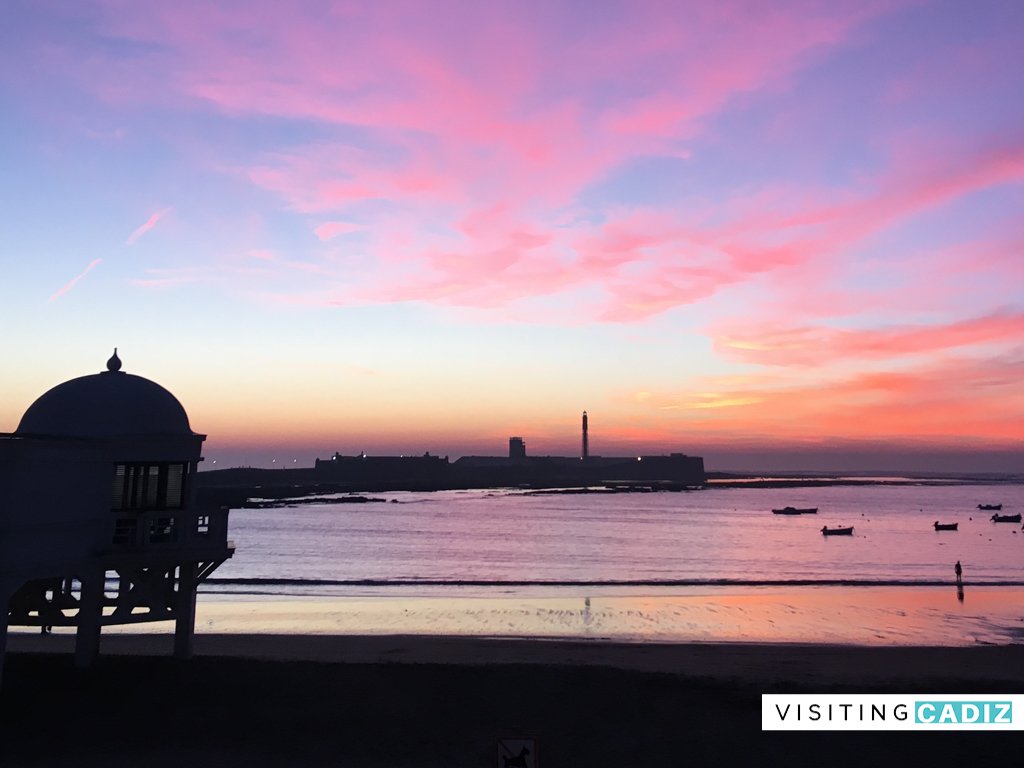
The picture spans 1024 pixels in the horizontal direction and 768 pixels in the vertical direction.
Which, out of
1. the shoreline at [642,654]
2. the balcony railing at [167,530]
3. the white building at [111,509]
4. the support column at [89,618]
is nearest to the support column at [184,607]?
the white building at [111,509]

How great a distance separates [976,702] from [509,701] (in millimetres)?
13331

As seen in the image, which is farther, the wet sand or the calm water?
the calm water

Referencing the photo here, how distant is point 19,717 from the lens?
657 inches

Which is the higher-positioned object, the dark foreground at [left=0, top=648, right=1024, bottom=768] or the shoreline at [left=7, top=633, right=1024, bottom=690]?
the dark foreground at [left=0, top=648, right=1024, bottom=768]

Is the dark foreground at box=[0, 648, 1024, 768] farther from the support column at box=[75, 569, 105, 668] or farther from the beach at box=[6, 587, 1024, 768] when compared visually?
the support column at box=[75, 569, 105, 668]

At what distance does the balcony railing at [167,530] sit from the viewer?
2006 cm

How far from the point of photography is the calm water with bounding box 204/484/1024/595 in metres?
62.6

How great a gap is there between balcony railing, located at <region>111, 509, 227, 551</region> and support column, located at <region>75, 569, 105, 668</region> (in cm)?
116

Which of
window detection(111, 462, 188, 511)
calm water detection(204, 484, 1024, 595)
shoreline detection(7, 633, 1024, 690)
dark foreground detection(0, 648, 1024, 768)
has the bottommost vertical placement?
calm water detection(204, 484, 1024, 595)

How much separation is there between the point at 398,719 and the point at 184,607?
863 cm

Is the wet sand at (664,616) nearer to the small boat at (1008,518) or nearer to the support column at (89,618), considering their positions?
the support column at (89,618)

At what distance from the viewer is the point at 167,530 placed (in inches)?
821

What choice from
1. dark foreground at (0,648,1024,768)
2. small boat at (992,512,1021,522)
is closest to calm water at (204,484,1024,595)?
small boat at (992,512,1021,522)

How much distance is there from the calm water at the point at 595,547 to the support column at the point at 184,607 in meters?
30.2
